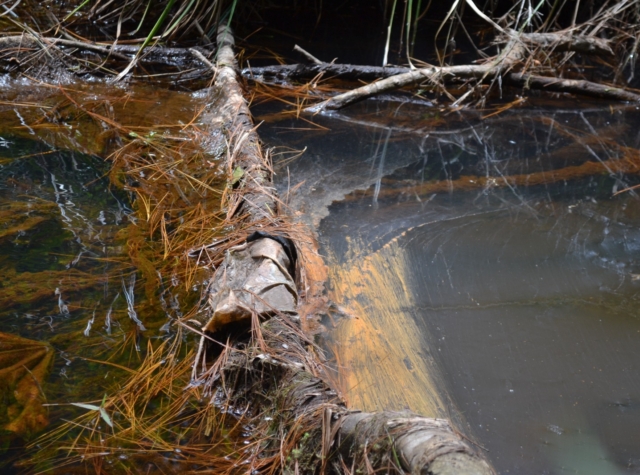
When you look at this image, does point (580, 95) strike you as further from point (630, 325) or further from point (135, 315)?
point (135, 315)

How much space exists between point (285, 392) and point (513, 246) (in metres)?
1.22

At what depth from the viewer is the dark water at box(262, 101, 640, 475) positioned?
5.24 ft

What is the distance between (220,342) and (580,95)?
10.2 ft

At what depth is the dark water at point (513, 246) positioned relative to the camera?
62.9 inches

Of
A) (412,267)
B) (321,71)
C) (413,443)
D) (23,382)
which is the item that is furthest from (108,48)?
(413,443)

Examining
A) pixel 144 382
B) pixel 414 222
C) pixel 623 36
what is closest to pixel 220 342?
pixel 144 382

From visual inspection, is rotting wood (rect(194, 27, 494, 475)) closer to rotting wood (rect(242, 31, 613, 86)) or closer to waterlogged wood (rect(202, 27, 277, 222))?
waterlogged wood (rect(202, 27, 277, 222))

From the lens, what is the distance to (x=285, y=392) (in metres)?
1.42

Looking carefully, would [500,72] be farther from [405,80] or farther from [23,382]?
[23,382]

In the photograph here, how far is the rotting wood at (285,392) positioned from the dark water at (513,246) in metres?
0.30

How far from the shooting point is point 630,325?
1.93m

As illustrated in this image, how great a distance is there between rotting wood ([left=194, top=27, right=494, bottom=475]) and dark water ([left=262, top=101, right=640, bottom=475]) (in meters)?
0.30

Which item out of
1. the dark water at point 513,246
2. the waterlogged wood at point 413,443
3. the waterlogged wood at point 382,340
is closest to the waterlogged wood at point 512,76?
the dark water at point 513,246

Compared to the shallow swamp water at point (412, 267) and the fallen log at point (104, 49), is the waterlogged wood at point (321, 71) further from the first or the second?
the shallow swamp water at point (412, 267)
